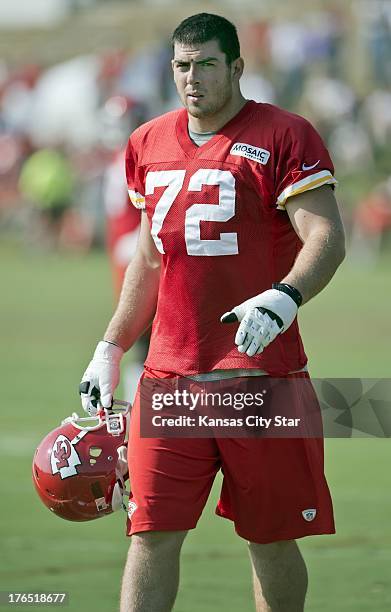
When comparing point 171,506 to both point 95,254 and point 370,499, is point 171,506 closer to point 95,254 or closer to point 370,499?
point 370,499

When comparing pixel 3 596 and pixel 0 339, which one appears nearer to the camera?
pixel 3 596

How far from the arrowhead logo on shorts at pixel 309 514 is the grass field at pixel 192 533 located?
1237 mm

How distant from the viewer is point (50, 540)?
736 centimetres

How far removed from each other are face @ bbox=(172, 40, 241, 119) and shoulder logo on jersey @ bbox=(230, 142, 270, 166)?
0.16 metres

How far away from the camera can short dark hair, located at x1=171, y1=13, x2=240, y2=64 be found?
16.1 feet

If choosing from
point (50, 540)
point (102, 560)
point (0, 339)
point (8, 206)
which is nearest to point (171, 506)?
point (102, 560)

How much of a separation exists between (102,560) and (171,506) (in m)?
2.16

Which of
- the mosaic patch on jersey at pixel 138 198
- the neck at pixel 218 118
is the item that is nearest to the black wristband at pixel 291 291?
the neck at pixel 218 118

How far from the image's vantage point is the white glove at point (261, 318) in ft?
14.7

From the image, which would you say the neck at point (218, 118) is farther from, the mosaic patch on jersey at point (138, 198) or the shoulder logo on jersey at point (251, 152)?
the mosaic patch on jersey at point (138, 198)

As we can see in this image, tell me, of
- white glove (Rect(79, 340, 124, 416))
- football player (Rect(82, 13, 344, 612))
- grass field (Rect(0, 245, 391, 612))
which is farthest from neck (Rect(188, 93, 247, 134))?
grass field (Rect(0, 245, 391, 612))

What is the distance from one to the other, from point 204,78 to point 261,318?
965 millimetres

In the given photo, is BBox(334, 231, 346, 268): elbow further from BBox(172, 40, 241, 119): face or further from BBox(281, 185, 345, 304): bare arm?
BBox(172, 40, 241, 119): face

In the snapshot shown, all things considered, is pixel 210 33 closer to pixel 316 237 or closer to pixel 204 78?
pixel 204 78
